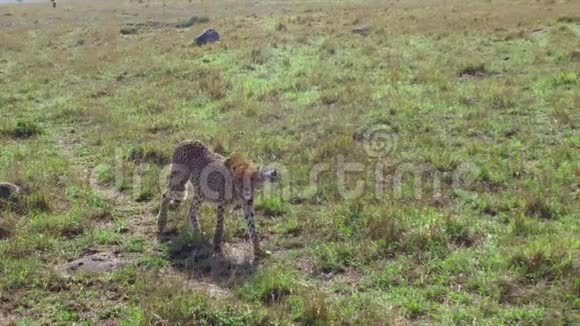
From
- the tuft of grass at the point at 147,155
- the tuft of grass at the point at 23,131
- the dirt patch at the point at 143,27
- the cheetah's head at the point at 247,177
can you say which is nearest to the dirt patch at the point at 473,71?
the tuft of grass at the point at 147,155

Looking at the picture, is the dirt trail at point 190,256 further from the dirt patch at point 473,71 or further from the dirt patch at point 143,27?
the dirt patch at point 143,27

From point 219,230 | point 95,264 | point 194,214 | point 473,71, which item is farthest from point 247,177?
point 473,71

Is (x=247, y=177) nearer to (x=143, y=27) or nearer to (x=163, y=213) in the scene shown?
(x=163, y=213)

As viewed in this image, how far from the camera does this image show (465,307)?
22.1 ft

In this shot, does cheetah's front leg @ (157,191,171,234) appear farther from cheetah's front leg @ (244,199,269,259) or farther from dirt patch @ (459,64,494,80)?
dirt patch @ (459,64,494,80)

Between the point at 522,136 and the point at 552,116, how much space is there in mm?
1541

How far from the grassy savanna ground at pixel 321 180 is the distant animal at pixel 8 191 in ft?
0.87

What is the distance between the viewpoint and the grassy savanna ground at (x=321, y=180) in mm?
7027

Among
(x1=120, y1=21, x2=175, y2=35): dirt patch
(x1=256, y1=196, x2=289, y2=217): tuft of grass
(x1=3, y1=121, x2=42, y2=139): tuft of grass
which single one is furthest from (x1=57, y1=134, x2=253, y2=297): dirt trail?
(x1=120, y1=21, x2=175, y2=35): dirt patch

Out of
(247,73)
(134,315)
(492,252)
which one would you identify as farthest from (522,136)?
(247,73)

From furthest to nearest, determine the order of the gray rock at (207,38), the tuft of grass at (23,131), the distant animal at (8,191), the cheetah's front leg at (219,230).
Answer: the gray rock at (207,38)
the tuft of grass at (23,131)
the distant animal at (8,191)
the cheetah's front leg at (219,230)

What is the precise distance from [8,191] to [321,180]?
5277mm

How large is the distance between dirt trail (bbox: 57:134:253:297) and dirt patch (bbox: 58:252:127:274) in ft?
0.70

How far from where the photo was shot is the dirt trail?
7.61 metres
